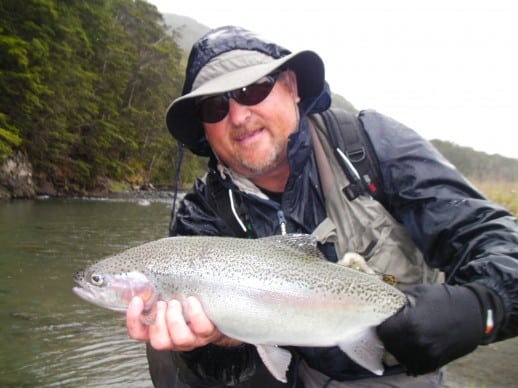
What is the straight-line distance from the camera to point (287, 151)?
2.67m

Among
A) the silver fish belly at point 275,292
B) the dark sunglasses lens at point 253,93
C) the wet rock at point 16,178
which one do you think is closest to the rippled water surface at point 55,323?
the silver fish belly at point 275,292

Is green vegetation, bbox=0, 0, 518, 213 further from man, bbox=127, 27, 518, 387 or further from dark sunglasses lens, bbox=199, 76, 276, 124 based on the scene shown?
dark sunglasses lens, bbox=199, 76, 276, 124

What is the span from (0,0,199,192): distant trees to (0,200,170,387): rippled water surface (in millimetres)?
9891

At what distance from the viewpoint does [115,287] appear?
2398 mm

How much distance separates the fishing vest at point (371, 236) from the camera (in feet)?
8.26

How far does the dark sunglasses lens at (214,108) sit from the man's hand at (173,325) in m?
1.18

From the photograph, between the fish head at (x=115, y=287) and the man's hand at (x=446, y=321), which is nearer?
the man's hand at (x=446, y=321)

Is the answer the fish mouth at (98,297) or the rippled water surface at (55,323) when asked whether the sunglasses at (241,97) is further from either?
the rippled water surface at (55,323)

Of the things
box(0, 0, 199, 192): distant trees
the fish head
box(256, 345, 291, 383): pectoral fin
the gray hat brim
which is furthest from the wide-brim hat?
box(0, 0, 199, 192): distant trees

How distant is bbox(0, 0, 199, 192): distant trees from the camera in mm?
20953

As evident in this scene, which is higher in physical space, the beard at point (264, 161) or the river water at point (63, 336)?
the beard at point (264, 161)

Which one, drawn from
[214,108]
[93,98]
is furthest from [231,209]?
[93,98]

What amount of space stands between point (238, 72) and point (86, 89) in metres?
26.3

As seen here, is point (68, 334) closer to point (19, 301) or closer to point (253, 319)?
point (19, 301)
